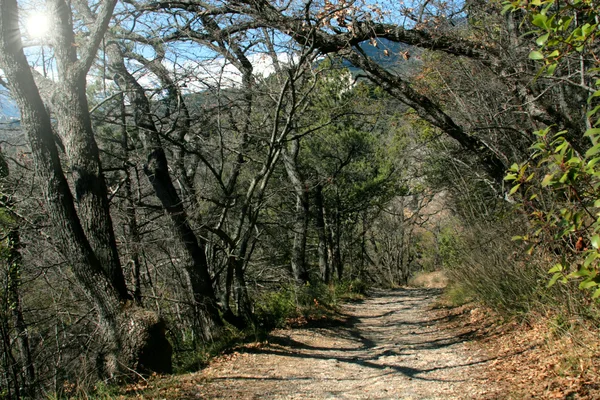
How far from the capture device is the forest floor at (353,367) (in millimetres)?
4738

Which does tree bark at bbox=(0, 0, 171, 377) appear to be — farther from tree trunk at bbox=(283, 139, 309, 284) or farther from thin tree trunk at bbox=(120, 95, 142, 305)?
tree trunk at bbox=(283, 139, 309, 284)

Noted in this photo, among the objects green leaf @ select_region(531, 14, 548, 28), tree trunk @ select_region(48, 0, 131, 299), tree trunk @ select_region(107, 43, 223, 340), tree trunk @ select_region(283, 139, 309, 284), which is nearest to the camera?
green leaf @ select_region(531, 14, 548, 28)

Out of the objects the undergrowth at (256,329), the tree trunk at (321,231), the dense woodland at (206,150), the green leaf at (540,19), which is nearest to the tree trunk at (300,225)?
the undergrowth at (256,329)

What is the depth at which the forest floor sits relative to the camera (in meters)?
4.74

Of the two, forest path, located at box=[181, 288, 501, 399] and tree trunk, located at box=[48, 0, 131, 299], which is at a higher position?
tree trunk, located at box=[48, 0, 131, 299]

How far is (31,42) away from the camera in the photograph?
6.45 metres

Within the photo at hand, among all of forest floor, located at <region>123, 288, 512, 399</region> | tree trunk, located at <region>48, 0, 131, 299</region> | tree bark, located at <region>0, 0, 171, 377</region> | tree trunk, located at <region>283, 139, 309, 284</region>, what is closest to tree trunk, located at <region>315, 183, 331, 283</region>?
tree trunk, located at <region>283, 139, 309, 284</region>

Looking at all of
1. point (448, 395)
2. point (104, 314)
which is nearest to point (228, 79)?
point (104, 314)

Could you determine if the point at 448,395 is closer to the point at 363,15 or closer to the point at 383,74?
the point at 383,74

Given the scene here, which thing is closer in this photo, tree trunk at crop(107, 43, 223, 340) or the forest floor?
the forest floor

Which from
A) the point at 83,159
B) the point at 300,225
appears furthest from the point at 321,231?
the point at 83,159

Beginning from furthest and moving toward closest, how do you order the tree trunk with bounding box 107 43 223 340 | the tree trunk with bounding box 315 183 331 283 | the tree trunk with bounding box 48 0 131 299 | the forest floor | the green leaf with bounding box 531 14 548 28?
the tree trunk with bounding box 315 183 331 283, the tree trunk with bounding box 107 43 223 340, the tree trunk with bounding box 48 0 131 299, the forest floor, the green leaf with bounding box 531 14 548 28

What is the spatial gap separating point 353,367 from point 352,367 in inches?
0.5

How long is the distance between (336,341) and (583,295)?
422 cm
